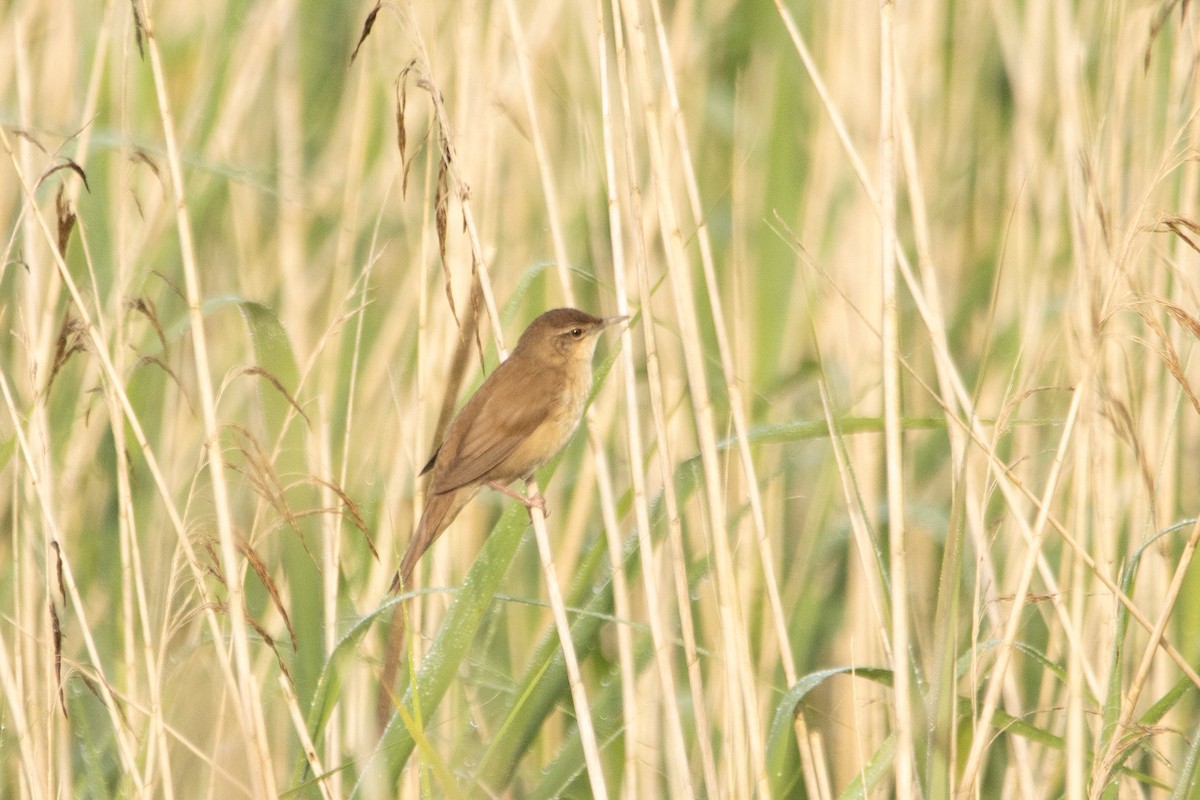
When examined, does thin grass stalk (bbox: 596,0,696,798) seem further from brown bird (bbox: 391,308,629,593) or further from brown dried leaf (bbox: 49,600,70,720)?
brown dried leaf (bbox: 49,600,70,720)

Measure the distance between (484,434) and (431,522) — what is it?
0.78 feet

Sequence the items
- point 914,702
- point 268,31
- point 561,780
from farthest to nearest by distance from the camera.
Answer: point 268,31 < point 561,780 < point 914,702

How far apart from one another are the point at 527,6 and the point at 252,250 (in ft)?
3.25

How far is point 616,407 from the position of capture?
110 inches

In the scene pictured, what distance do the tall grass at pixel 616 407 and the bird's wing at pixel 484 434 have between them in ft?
0.39

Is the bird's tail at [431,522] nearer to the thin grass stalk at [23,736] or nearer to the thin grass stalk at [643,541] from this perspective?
the thin grass stalk at [643,541]

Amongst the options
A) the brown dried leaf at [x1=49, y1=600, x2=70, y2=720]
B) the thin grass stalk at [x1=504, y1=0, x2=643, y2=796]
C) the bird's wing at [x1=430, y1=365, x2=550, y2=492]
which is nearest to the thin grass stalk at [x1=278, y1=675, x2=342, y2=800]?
the brown dried leaf at [x1=49, y1=600, x2=70, y2=720]

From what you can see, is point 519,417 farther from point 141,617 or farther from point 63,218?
point 63,218

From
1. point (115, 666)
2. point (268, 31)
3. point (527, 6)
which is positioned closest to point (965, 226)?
point (527, 6)

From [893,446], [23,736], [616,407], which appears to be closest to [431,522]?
[616,407]

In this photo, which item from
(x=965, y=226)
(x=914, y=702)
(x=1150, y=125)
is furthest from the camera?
(x=965, y=226)

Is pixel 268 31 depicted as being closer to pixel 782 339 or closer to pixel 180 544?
pixel 782 339

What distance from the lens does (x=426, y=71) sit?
5.66 feet

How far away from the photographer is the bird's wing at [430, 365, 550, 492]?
2506 mm
